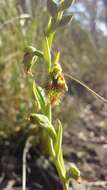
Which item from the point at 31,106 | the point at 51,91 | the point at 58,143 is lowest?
the point at 31,106

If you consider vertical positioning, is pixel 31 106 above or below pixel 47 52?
below

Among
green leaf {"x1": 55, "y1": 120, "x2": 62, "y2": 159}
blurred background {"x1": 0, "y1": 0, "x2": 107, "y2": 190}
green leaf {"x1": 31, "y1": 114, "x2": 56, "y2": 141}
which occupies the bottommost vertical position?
blurred background {"x1": 0, "y1": 0, "x2": 107, "y2": 190}

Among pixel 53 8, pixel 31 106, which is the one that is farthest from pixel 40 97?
pixel 31 106

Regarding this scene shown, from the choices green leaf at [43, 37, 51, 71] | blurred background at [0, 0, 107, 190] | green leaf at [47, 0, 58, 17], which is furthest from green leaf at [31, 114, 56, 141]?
blurred background at [0, 0, 107, 190]

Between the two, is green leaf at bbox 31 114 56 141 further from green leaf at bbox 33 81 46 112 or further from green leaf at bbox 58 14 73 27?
Result: green leaf at bbox 58 14 73 27

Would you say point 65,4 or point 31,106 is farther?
point 31,106

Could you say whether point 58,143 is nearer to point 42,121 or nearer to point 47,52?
point 42,121

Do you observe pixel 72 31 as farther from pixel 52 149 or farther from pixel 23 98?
A: pixel 52 149
